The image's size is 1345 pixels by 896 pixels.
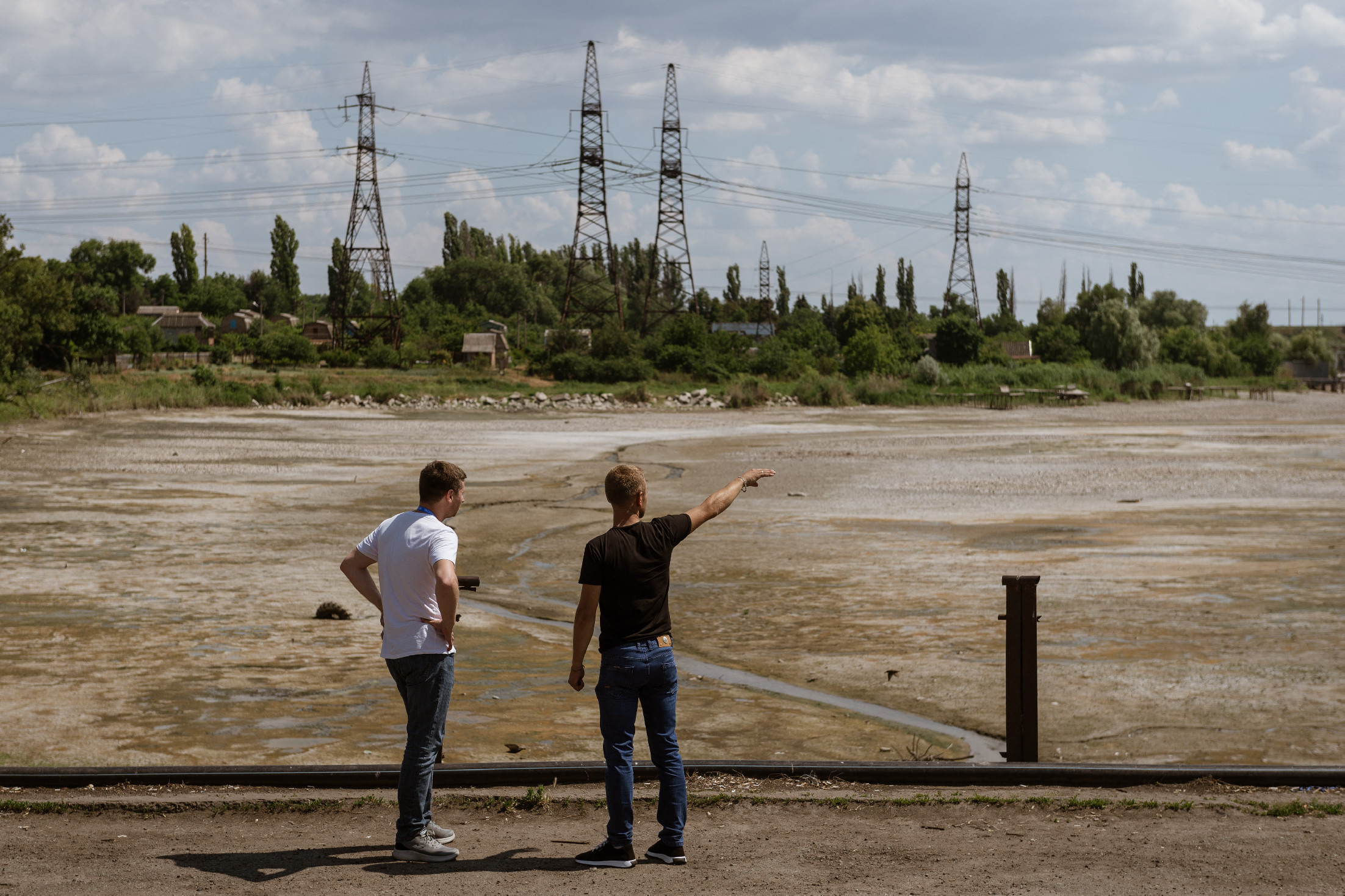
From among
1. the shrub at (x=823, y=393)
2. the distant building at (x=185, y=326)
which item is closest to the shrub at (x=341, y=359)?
the shrub at (x=823, y=393)

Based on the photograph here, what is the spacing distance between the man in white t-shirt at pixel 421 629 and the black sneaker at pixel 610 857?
58 centimetres

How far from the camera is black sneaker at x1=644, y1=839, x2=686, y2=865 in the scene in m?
5.21

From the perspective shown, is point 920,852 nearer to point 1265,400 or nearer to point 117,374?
point 117,374

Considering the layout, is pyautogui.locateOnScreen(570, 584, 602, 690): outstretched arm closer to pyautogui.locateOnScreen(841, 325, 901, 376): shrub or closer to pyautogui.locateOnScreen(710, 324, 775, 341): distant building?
pyautogui.locateOnScreen(841, 325, 901, 376): shrub

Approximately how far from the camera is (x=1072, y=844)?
17.9 ft

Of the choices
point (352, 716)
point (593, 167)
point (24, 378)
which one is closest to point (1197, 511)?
point (352, 716)

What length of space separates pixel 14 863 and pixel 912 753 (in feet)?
16.7

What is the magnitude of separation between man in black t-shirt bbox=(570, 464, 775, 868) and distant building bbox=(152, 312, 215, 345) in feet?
399

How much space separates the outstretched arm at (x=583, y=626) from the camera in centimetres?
516

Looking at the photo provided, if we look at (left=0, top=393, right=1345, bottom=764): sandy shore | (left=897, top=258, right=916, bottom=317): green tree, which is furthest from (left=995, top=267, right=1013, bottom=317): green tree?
(left=0, top=393, right=1345, bottom=764): sandy shore

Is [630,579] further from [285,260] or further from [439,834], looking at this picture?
[285,260]

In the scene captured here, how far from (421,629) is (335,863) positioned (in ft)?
3.53

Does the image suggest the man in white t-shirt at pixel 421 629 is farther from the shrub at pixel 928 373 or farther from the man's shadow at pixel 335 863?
the shrub at pixel 928 373

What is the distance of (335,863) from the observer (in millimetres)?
5195
